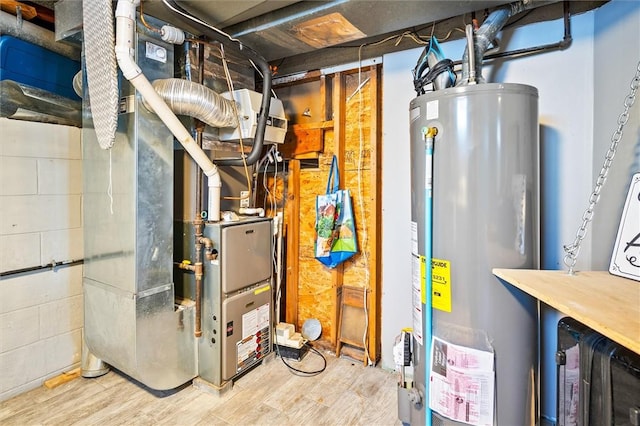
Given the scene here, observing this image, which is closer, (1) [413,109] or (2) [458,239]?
(2) [458,239]

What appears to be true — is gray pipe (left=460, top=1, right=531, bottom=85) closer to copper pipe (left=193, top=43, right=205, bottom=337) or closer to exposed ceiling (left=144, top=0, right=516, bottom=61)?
exposed ceiling (left=144, top=0, right=516, bottom=61)

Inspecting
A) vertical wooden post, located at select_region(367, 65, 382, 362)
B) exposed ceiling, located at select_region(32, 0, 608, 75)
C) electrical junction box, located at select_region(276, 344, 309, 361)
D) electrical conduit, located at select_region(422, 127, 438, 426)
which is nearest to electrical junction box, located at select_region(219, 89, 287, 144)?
exposed ceiling, located at select_region(32, 0, 608, 75)

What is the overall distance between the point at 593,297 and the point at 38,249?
2909 millimetres

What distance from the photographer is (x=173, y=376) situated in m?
2.11

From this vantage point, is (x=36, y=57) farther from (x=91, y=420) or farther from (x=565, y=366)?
(x=565, y=366)

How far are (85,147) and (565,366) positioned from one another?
2.84m

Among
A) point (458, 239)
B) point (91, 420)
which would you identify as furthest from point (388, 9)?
point (91, 420)

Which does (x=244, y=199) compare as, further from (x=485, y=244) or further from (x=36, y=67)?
(x=485, y=244)

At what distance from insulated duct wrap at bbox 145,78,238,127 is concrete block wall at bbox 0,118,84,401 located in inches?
35.5

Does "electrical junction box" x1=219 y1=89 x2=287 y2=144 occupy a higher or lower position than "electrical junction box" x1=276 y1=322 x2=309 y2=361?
higher

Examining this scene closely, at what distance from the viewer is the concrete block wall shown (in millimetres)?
2051

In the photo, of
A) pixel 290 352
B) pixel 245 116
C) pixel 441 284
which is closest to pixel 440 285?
pixel 441 284

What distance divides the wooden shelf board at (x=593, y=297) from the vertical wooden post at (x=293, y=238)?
173cm

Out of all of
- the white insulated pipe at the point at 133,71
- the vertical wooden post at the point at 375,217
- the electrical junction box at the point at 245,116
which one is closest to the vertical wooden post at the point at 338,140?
the vertical wooden post at the point at 375,217
